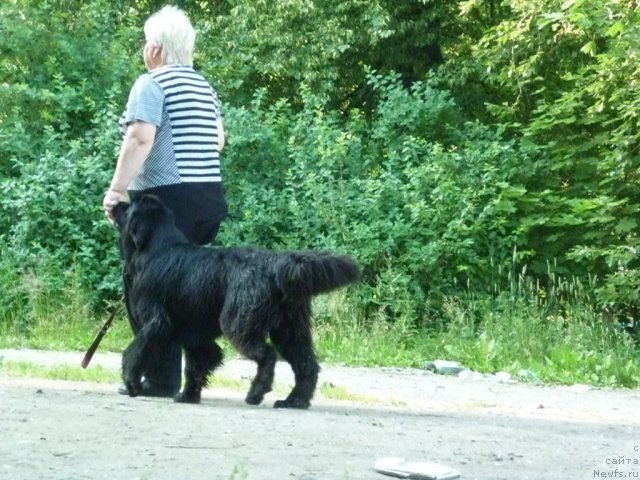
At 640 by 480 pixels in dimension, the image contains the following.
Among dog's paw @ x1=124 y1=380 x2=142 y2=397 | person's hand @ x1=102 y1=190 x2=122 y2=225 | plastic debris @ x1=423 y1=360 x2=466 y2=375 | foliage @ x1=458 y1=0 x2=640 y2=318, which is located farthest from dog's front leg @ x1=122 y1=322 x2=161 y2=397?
foliage @ x1=458 y1=0 x2=640 y2=318

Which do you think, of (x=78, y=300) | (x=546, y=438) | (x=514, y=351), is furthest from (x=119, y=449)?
(x=78, y=300)

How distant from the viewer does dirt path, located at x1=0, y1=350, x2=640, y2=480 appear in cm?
520

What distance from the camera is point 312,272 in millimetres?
7016

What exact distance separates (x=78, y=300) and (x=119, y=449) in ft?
25.3

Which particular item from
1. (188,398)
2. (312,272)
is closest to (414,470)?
(312,272)

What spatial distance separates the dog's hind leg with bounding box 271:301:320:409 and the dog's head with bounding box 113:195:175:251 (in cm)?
93

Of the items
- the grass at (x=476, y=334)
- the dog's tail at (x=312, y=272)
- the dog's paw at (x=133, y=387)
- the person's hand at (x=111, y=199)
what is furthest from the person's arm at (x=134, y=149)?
the grass at (x=476, y=334)

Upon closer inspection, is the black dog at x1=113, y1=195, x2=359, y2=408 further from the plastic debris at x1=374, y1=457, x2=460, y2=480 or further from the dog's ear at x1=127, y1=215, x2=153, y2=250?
the plastic debris at x1=374, y1=457, x2=460, y2=480

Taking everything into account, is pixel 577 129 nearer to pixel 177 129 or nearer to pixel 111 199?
pixel 177 129

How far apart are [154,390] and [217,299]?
808mm

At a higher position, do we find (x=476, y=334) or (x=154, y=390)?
(x=476, y=334)

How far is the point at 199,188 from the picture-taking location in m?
7.57

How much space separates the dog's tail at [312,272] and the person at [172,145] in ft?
2.67

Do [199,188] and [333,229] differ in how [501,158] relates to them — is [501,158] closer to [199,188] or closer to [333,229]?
[333,229]
